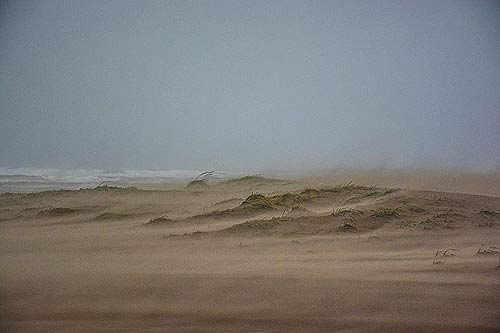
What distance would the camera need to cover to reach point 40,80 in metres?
1.84

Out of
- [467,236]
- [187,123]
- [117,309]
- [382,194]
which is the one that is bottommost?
[117,309]

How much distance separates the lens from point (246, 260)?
5.75 feet

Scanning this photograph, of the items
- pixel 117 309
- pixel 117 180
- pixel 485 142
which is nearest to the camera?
pixel 117 309

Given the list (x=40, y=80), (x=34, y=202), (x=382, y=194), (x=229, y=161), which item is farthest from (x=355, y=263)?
(x=40, y=80)

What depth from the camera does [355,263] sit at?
69.6 inches

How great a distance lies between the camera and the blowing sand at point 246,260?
1.69 meters

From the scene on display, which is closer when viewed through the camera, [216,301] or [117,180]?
[216,301]

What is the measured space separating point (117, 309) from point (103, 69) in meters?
0.99

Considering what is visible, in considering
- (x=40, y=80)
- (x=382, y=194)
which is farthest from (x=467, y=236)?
(x=40, y=80)

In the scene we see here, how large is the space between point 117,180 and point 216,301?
633mm

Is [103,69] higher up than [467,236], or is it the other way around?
[103,69]

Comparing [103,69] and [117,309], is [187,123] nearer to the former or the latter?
[103,69]

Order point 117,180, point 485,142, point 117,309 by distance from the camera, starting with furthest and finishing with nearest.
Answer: point 485,142, point 117,180, point 117,309

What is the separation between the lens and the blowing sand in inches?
66.5
